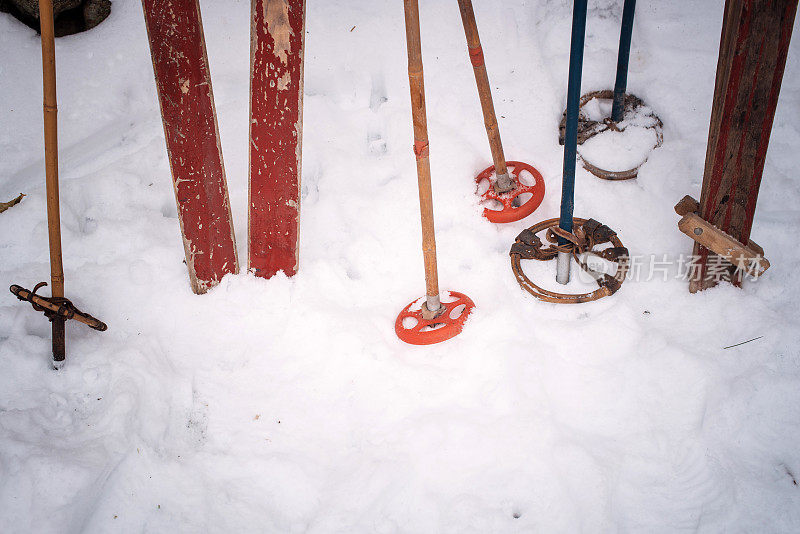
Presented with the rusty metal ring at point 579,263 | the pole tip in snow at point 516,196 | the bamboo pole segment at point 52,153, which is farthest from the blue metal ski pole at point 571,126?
the bamboo pole segment at point 52,153

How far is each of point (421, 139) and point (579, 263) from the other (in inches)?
37.4

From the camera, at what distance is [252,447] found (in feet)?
6.81

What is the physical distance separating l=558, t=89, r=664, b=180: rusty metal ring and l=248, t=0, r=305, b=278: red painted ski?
1266 millimetres

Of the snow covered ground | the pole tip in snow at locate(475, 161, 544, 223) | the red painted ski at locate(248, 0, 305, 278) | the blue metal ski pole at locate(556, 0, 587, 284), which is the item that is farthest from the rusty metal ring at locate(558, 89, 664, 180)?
the red painted ski at locate(248, 0, 305, 278)

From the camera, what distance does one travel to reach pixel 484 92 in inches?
96.7

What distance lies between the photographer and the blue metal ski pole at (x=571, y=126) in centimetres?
195

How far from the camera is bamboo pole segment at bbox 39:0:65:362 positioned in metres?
1.92

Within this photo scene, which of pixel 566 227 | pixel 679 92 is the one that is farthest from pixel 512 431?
pixel 679 92

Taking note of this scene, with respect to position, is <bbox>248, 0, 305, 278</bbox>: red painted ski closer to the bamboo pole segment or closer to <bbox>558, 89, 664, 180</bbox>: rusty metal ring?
the bamboo pole segment

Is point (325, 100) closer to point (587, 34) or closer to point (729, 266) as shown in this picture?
point (587, 34)

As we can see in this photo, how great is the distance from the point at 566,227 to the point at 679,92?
1.16m

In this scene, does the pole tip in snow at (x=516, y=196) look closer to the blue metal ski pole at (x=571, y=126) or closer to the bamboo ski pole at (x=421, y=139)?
the blue metal ski pole at (x=571, y=126)

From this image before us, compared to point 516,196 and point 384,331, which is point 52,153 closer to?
point 384,331

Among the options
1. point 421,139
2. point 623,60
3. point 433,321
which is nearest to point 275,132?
point 421,139
